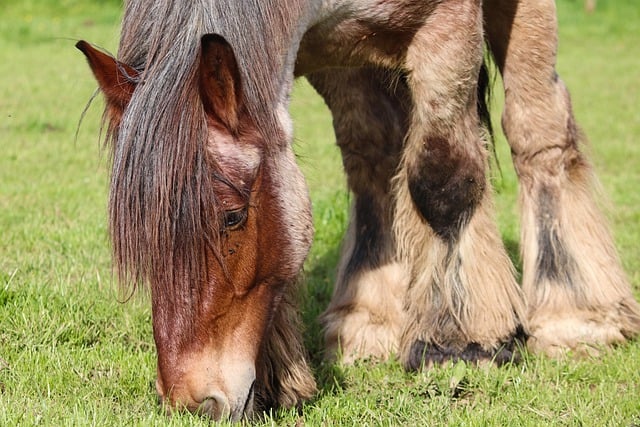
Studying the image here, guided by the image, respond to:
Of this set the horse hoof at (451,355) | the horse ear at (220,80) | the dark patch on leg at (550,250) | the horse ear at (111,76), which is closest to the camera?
the horse ear at (220,80)

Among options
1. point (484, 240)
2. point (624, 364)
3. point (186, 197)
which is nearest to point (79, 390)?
point (186, 197)

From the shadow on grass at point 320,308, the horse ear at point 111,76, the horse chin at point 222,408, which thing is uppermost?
the horse ear at point 111,76

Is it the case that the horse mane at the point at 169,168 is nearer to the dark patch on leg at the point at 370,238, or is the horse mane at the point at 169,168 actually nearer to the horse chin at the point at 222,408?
the horse chin at the point at 222,408

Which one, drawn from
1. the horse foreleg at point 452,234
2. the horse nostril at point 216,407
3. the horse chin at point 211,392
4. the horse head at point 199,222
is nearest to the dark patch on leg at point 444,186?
the horse foreleg at point 452,234

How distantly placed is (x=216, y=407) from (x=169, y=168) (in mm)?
753

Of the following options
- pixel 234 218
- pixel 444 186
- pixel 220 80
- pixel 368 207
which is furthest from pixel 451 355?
pixel 220 80

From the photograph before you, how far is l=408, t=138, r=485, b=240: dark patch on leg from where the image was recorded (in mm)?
4070

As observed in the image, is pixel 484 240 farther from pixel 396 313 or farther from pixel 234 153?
pixel 234 153

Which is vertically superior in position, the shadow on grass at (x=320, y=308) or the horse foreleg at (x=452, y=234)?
the horse foreleg at (x=452, y=234)

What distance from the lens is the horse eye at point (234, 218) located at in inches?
119

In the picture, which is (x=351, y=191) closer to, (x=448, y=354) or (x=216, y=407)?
(x=448, y=354)

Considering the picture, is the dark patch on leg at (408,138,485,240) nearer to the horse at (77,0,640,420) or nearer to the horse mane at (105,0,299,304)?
the horse at (77,0,640,420)

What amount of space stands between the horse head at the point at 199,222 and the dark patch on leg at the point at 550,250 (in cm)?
204

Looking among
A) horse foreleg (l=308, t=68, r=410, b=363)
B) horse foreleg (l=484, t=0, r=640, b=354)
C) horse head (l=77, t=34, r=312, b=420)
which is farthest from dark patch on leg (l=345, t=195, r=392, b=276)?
horse head (l=77, t=34, r=312, b=420)
